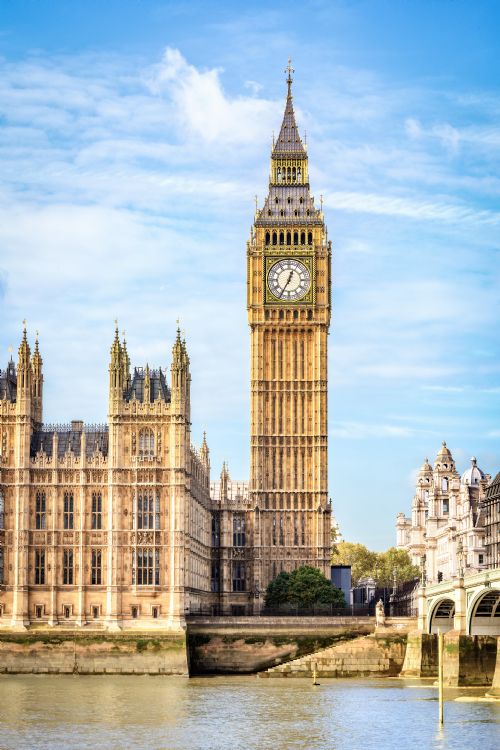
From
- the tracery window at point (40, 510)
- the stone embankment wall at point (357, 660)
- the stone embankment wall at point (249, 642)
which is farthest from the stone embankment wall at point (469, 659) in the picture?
the tracery window at point (40, 510)

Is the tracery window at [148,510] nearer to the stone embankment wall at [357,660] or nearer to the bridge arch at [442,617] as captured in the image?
the stone embankment wall at [357,660]

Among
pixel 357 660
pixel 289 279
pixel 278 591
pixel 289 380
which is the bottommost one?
pixel 357 660

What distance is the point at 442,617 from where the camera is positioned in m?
129

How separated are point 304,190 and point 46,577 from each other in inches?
2372

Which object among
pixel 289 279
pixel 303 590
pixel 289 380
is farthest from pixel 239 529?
pixel 289 279

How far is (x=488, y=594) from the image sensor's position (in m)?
109

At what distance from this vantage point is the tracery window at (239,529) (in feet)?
531

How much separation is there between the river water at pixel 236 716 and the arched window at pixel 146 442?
64.4 feet

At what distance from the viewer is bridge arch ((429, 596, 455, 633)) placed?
413 ft

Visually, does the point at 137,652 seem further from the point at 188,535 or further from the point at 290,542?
the point at 290,542

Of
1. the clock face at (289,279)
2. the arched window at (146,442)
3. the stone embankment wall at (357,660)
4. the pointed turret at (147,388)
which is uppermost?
the clock face at (289,279)

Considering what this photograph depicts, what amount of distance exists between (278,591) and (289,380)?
23424mm

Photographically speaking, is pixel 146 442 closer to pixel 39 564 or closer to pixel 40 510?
pixel 40 510

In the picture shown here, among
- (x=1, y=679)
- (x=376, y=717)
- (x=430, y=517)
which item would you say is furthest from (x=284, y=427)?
(x=376, y=717)
